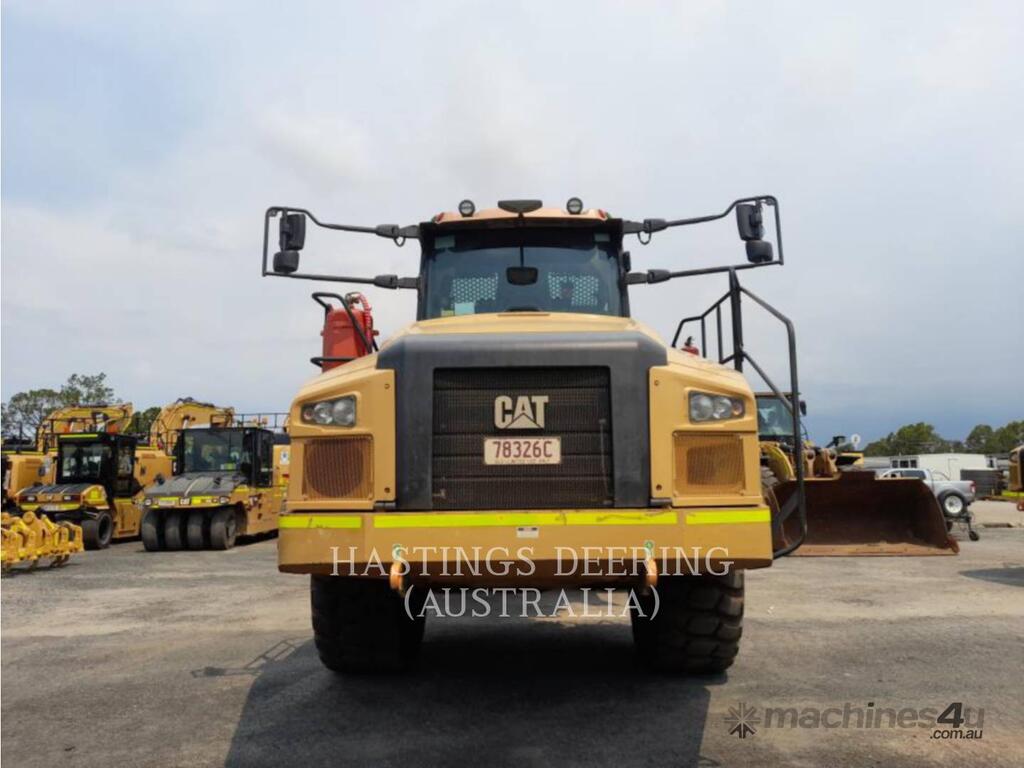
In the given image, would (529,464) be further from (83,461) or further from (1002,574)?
(83,461)

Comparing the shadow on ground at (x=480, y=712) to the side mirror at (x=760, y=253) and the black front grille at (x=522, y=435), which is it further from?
the side mirror at (x=760, y=253)

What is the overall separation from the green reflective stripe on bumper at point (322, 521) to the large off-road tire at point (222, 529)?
40.4 ft

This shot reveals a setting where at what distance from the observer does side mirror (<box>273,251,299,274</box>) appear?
4.67 metres

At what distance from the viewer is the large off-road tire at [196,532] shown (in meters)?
14.8

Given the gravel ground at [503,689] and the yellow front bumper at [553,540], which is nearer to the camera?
the yellow front bumper at [553,540]

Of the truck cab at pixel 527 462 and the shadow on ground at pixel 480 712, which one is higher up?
the truck cab at pixel 527 462

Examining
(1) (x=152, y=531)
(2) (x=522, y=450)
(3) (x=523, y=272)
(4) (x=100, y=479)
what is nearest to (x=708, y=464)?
(2) (x=522, y=450)

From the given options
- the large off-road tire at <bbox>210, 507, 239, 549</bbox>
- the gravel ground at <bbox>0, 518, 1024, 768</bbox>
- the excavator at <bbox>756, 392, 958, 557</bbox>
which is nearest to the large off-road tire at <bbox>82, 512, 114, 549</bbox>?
the large off-road tire at <bbox>210, 507, 239, 549</bbox>

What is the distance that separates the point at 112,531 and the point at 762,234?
1594 centimetres

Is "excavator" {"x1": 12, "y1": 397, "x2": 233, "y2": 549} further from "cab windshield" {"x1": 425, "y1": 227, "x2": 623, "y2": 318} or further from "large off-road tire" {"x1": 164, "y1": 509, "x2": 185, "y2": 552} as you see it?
"cab windshield" {"x1": 425, "y1": 227, "x2": 623, "y2": 318}

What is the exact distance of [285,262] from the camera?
15.3ft

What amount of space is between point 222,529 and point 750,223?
1279 centimetres

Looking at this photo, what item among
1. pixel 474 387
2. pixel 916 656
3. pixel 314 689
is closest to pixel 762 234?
pixel 474 387

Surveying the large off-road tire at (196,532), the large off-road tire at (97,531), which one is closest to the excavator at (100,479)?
the large off-road tire at (97,531)
